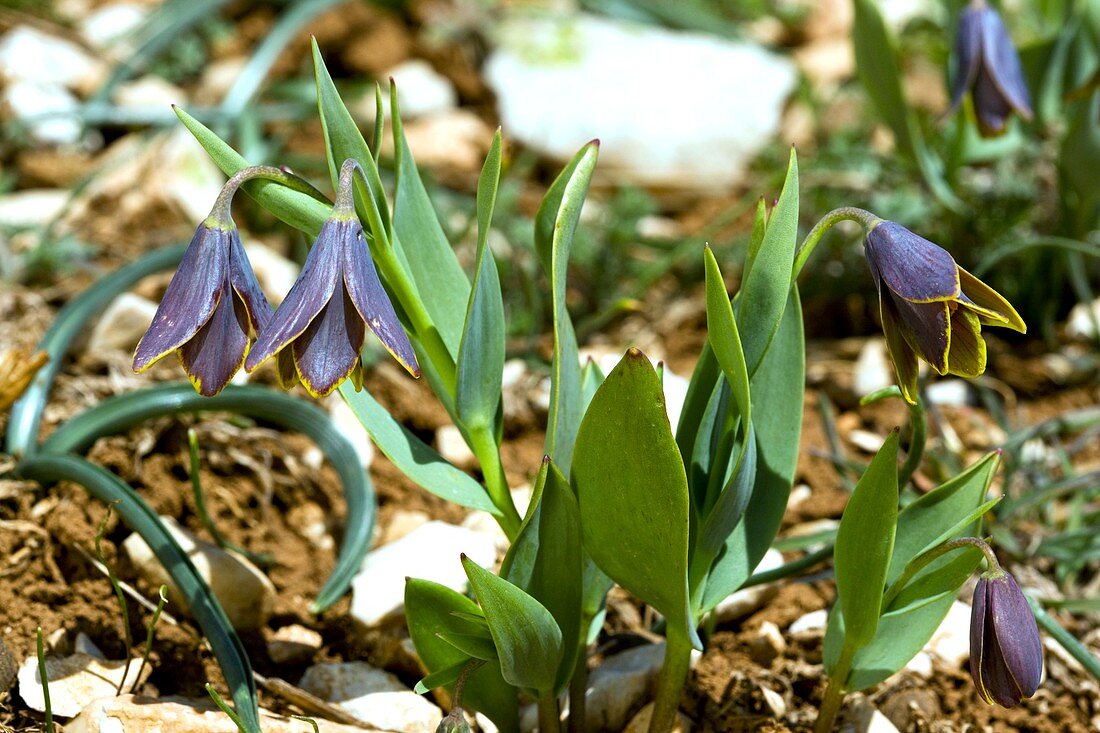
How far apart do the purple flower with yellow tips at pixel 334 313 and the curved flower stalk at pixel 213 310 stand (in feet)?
0.21

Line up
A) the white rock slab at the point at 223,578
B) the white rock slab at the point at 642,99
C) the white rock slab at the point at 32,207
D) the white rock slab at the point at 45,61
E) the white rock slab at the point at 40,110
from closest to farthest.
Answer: the white rock slab at the point at 223,578
the white rock slab at the point at 32,207
the white rock slab at the point at 40,110
the white rock slab at the point at 45,61
the white rock slab at the point at 642,99

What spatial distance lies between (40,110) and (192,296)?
2276mm

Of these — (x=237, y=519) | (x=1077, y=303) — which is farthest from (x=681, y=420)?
(x=1077, y=303)

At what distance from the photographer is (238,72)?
11.1ft

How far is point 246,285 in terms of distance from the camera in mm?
1171

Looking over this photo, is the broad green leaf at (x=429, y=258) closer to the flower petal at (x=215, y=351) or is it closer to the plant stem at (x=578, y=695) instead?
the flower petal at (x=215, y=351)

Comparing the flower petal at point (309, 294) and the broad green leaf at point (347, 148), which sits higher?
the broad green leaf at point (347, 148)

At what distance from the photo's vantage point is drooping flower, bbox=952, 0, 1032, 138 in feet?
7.41

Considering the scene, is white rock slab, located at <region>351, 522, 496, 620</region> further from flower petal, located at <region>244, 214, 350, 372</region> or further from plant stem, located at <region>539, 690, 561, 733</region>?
flower petal, located at <region>244, 214, 350, 372</region>

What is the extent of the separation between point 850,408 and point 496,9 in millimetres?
1944

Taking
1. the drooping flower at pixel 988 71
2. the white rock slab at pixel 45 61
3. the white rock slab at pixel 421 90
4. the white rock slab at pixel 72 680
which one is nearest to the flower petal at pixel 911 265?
the white rock slab at pixel 72 680

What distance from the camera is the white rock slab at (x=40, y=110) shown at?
9.96ft

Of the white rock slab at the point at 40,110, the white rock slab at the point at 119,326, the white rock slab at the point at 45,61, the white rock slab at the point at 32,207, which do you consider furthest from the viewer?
the white rock slab at the point at 45,61

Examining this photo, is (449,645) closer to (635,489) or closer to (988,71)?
(635,489)
